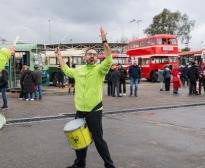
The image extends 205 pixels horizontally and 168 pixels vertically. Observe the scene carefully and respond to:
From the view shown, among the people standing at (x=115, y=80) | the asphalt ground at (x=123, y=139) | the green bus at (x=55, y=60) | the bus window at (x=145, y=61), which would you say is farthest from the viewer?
the bus window at (x=145, y=61)

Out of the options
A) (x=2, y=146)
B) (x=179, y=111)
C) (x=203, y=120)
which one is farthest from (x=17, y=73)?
(x=2, y=146)

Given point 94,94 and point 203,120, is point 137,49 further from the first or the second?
point 94,94

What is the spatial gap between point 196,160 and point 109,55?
2.50m

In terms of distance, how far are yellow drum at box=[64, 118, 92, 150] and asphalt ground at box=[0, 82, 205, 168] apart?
0.82 m

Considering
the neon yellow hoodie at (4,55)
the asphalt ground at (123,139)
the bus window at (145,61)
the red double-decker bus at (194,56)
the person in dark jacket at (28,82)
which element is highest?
the red double-decker bus at (194,56)

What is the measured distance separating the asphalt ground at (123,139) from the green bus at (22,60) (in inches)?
376

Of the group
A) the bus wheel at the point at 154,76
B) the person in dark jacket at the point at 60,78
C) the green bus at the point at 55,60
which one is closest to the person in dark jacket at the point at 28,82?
the green bus at the point at 55,60

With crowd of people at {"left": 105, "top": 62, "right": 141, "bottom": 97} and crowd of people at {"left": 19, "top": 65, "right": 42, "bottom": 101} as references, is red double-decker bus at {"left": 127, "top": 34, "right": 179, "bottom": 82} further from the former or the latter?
crowd of people at {"left": 19, "top": 65, "right": 42, "bottom": 101}

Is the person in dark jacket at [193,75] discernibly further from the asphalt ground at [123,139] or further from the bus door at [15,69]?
the bus door at [15,69]

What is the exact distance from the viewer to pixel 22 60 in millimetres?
25578

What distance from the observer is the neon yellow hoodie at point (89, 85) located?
253 inches

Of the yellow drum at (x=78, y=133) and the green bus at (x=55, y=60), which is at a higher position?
the green bus at (x=55, y=60)

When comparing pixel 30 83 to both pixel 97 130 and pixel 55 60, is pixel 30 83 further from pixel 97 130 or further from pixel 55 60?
pixel 55 60

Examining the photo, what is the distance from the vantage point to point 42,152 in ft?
26.2
